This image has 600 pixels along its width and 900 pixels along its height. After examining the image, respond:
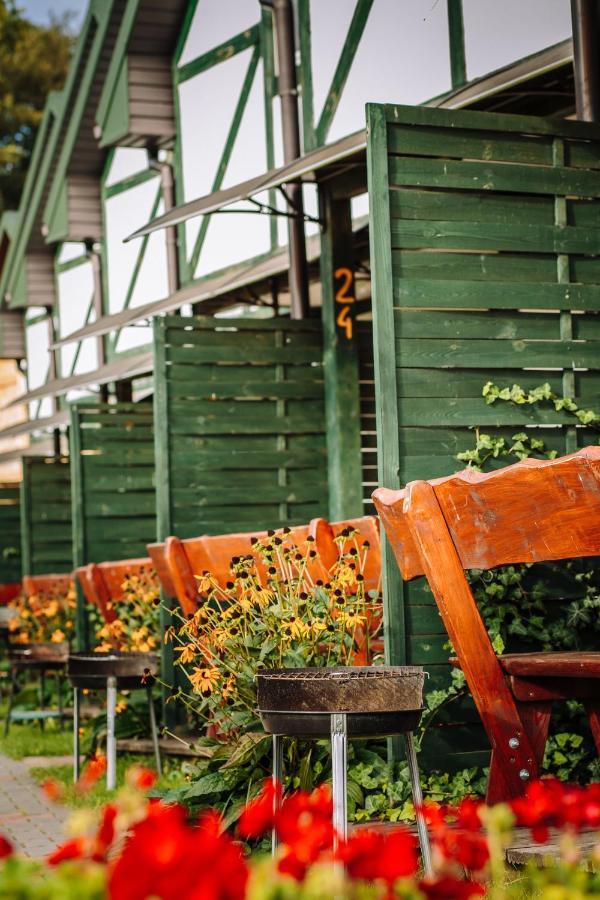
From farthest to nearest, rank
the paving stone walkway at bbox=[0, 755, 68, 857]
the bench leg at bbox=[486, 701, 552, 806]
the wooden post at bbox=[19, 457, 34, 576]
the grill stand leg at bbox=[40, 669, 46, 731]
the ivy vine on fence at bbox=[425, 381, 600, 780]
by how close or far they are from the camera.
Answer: the wooden post at bbox=[19, 457, 34, 576] < the grill stand leg at bbox=[40, 669, 46, 731] < the paving stone walkway at bbox=[0, 755, 68, 857] < the ivy vine on fence at bbox=[425, 381, 600, 780] < the bench leg at bbox=[486, 701, 552, 806]

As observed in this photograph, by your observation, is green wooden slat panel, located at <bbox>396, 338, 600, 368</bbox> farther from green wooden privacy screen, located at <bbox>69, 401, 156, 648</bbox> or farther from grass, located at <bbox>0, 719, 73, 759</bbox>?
green wooden privacy screen, located at <bbox>69, 401, 156, 648</bbox>

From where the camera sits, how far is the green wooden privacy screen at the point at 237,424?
932 cm

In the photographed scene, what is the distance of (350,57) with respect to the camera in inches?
408

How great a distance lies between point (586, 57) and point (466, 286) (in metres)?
1.91

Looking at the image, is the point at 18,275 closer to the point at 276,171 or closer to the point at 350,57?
the point at 350,57

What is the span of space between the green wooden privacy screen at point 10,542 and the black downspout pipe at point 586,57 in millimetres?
14718

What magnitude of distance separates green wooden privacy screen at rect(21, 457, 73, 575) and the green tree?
16365mm

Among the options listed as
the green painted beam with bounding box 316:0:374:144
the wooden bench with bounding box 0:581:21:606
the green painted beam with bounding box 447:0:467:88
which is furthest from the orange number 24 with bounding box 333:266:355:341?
the wooden bench with bounding box 0:581:21:606

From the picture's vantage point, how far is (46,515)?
16203mm

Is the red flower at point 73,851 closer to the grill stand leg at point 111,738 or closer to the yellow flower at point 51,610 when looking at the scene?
the grill stand leg at point 111,738

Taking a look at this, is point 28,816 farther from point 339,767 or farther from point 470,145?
point 470,145

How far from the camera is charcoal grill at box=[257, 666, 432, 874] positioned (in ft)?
12.8

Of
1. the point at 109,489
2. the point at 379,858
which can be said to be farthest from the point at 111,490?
the point at 379,858

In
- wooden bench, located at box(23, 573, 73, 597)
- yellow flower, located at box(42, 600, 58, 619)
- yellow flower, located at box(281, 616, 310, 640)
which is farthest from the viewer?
wooden bench, located at box(23, 573, 73, 597)
